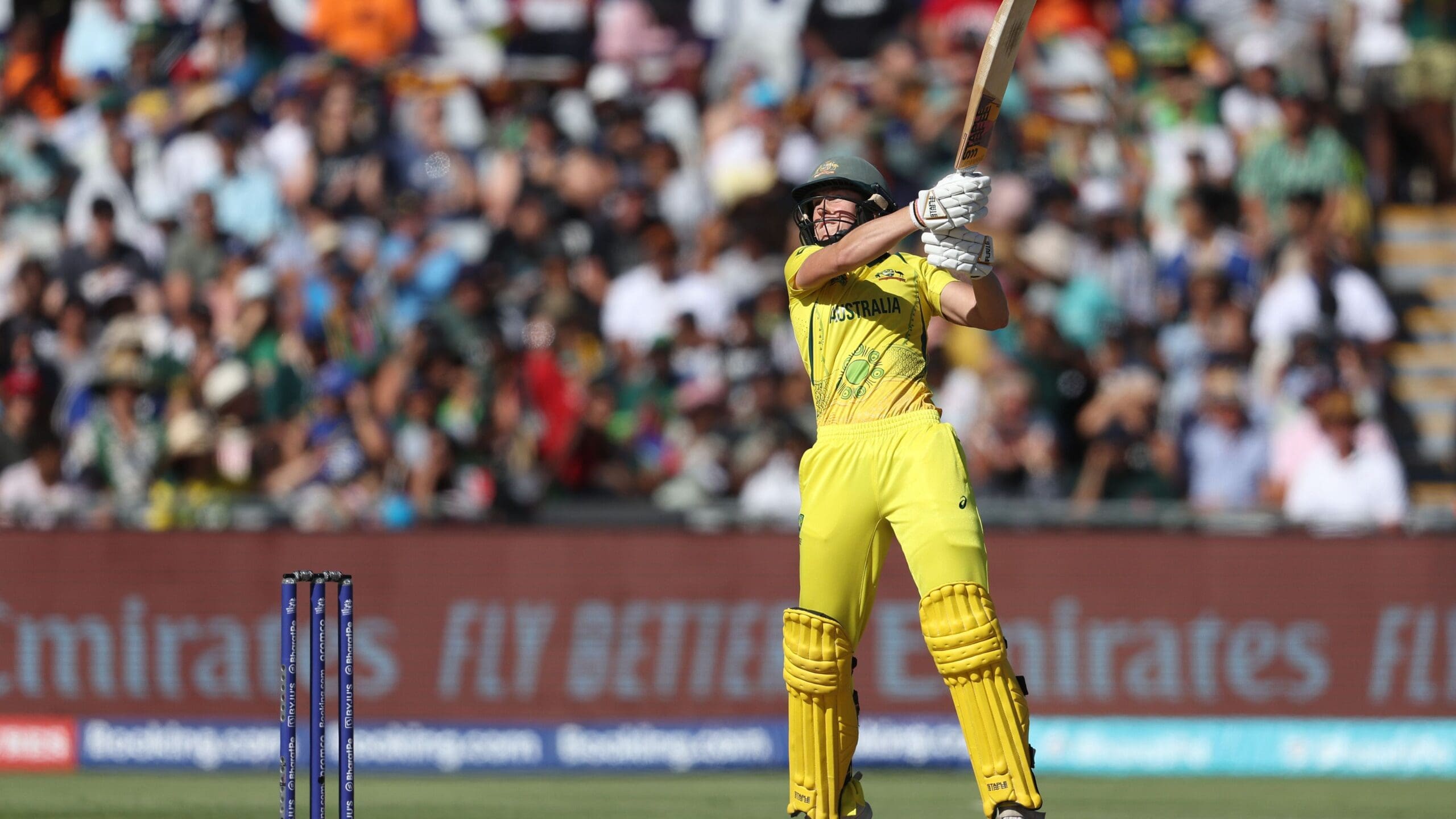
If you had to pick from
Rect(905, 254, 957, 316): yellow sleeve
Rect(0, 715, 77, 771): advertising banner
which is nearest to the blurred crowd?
Rect(0, 715, 77, 771): advertising banner

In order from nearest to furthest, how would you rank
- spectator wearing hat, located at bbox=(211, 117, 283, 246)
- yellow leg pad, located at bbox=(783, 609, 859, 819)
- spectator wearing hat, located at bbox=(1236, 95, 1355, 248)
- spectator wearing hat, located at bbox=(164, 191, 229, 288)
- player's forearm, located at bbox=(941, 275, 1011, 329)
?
player's forearm, located at bbox=(941, 275, 1011, 329), yellow leg pad, located at bbox=(783, 609, 859, 819), spectator wearing hat, located at bbox=(164, 191, 229, 288), spectator wearing hat, located at bbox=(1236, 95, 1355, 248), spectator wearing hat, located at bbox=(211, 117, 283, 246)

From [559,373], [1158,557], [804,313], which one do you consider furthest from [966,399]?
[804,313]

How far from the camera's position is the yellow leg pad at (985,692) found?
668cm

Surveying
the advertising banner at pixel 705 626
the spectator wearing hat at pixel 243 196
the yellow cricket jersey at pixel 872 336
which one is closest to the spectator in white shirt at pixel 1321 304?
the advertising banner at pixel 705 626

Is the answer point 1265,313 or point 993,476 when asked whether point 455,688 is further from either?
point 1265,313

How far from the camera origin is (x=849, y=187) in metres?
7.08

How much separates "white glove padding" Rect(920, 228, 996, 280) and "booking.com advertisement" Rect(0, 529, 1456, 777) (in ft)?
18.5

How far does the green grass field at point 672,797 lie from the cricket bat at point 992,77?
11.9 feet

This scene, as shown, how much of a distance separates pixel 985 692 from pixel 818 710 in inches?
24.2

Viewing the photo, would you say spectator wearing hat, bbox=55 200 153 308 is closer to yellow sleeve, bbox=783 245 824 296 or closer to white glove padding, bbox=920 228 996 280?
yellow sleeve, bbox=783 245 824 296

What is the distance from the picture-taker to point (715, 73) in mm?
16094

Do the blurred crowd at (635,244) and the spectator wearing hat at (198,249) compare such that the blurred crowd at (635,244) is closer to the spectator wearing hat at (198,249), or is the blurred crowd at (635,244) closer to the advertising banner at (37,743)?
the spectator wearing hat at (198,249)

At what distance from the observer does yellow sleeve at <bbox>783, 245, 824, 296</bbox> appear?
Answer: 7.06 metres

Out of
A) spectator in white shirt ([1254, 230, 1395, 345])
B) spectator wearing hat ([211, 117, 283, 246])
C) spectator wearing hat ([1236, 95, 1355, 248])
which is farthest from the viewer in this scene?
spectator wearing hat ([211, 117, 283, 246])
